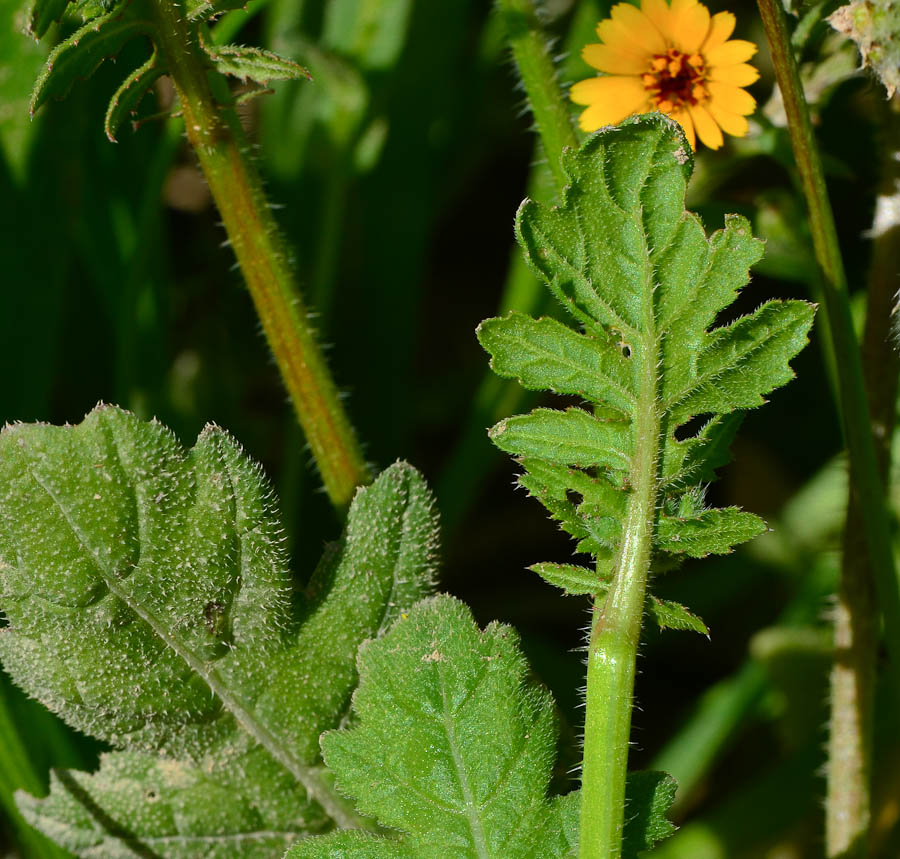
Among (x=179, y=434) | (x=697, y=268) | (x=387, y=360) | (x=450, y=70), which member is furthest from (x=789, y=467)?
(x=697, y=268)

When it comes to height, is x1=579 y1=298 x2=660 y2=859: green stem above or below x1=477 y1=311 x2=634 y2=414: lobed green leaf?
below

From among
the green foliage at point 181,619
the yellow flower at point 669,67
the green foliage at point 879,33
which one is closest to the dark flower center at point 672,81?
the yellow flower at point 669,67

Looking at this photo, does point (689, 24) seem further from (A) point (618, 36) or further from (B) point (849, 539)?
(B) point (849, 539)

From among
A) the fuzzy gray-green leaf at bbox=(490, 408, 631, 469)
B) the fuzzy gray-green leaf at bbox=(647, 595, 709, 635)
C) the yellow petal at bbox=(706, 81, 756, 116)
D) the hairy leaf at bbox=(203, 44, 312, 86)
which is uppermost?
the hairy leaf at bbox=(203, 44, 312, 86)

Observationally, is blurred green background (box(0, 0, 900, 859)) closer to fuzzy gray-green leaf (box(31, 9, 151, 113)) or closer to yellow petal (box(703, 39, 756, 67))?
yellow petal (box(703, 39, 756, 67))

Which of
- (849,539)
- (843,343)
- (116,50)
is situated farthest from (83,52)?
(849,539)

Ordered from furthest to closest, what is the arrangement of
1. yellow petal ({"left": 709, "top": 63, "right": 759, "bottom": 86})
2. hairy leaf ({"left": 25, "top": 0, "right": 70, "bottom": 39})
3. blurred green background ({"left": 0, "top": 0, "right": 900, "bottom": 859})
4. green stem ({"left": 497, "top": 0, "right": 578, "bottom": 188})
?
blurred green background ({"left": 0, "top": 0, "right": 900, "bottom": 859}) < green stem ({"left": 497, "top": 0, "right": 578, "bottom": 188}) < yellow petal ({"left": 709, "top": 63, "right": 759, "bottom": 86}) < hairy leaf ({"left": 25, "top": 0, "right": 70, "bottom": 39})

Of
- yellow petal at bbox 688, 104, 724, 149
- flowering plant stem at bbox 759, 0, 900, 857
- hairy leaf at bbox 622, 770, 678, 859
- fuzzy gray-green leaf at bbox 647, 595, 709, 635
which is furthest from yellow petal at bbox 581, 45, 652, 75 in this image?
hairy leaf at bbox 622, 770, 678, 859

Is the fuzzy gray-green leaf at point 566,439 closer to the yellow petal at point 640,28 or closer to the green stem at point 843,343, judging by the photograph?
the green stem at point 843,343
